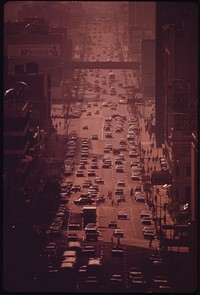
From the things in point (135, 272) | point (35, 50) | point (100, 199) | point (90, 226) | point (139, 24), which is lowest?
point (100, 199)

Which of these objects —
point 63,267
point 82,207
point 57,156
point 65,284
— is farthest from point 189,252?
point 57,156

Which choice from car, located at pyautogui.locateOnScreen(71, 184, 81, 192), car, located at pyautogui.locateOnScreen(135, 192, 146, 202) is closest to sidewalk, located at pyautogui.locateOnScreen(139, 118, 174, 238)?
car, located at pyautogui.locateOnScreen(135, 192, 146, 202)

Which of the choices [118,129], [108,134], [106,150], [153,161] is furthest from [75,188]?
[118,129]

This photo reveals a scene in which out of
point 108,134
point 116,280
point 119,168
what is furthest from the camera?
point 108,134

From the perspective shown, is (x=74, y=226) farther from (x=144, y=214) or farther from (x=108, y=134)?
(x=108, y=134)

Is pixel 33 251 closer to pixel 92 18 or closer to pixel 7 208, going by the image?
pixel 7 208

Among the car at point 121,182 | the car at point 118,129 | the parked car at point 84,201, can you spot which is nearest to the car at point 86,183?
the car at point 121,182
